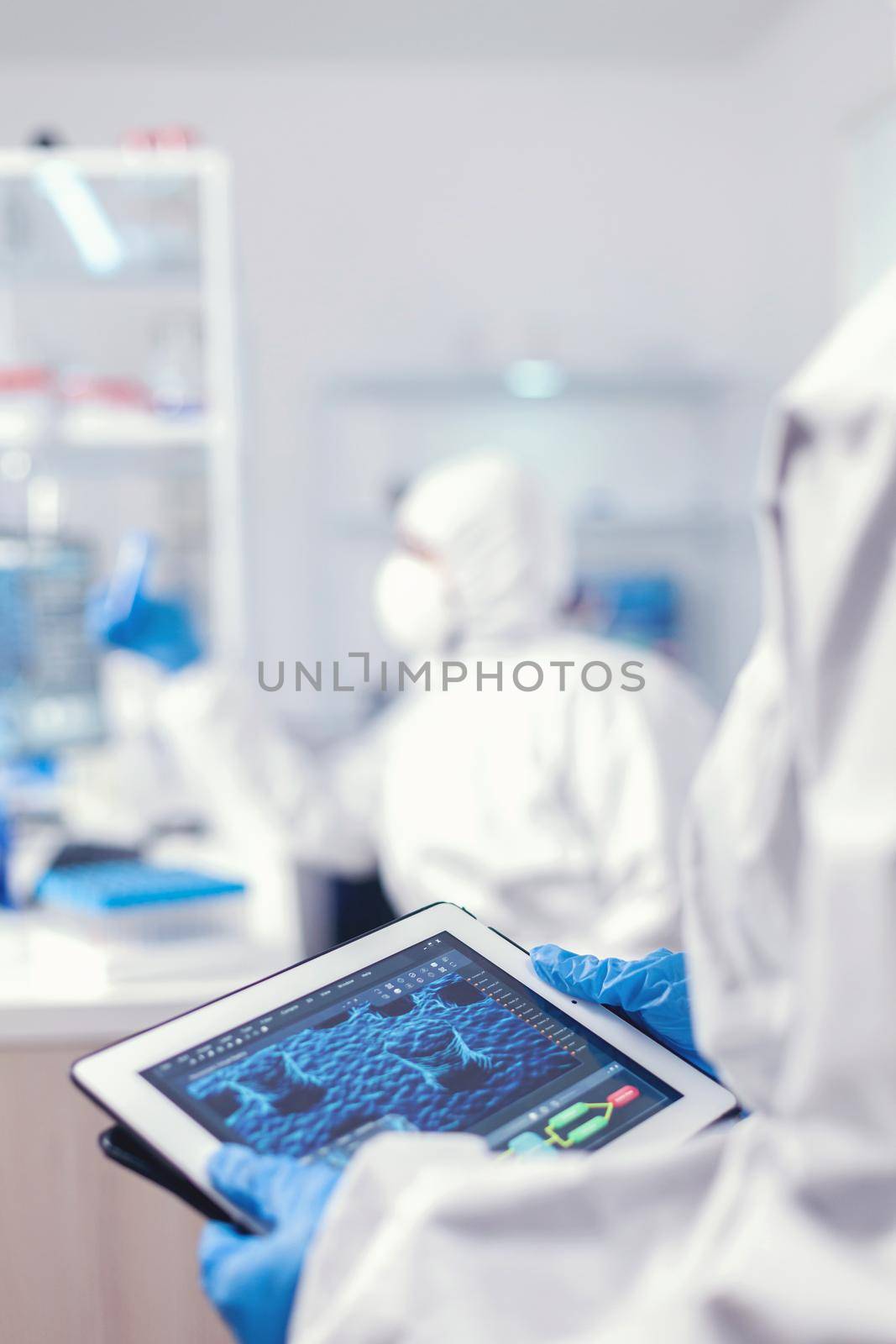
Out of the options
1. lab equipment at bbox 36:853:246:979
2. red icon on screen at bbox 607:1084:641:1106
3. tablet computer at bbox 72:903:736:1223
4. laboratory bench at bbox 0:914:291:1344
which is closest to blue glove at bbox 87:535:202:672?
lab equipment at bbox 36:853:246:979

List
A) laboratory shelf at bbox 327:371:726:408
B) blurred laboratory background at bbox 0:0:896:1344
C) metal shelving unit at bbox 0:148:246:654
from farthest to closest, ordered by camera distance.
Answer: laboratory shelf at bbox 327:371:726:408, blurred laboratory background at bbox 0:0:896:1344, metal shelving unit at bbox 0:148:246:654

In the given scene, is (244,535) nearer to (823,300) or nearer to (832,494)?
(832,494)

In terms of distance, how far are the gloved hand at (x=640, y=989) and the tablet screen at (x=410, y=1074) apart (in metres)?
0.03

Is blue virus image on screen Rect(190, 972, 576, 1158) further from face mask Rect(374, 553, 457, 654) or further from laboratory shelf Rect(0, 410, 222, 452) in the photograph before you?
laboratory shelf Rect(0, 410, 222, 452)

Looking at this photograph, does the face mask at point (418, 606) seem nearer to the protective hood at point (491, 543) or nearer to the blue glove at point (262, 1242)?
the protective hood at point (491, 543)

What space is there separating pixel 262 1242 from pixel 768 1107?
0.25 meters

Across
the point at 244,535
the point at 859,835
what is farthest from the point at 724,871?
the point at 244,535

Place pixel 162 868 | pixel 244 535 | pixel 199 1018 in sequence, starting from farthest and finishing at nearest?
pixel 244 535 → pixel 162 868 → pixel 199 1018

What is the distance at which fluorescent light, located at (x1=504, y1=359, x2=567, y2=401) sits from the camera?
11.6 ft

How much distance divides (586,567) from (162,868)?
2.43m

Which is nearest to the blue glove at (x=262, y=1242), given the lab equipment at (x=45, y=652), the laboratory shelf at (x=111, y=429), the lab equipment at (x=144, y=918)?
the lab equipment at (x=144, y=918)

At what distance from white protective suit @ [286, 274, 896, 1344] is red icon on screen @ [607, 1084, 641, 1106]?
0.12m

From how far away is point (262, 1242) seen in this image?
0.56 meters

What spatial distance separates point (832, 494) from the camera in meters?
0.45
